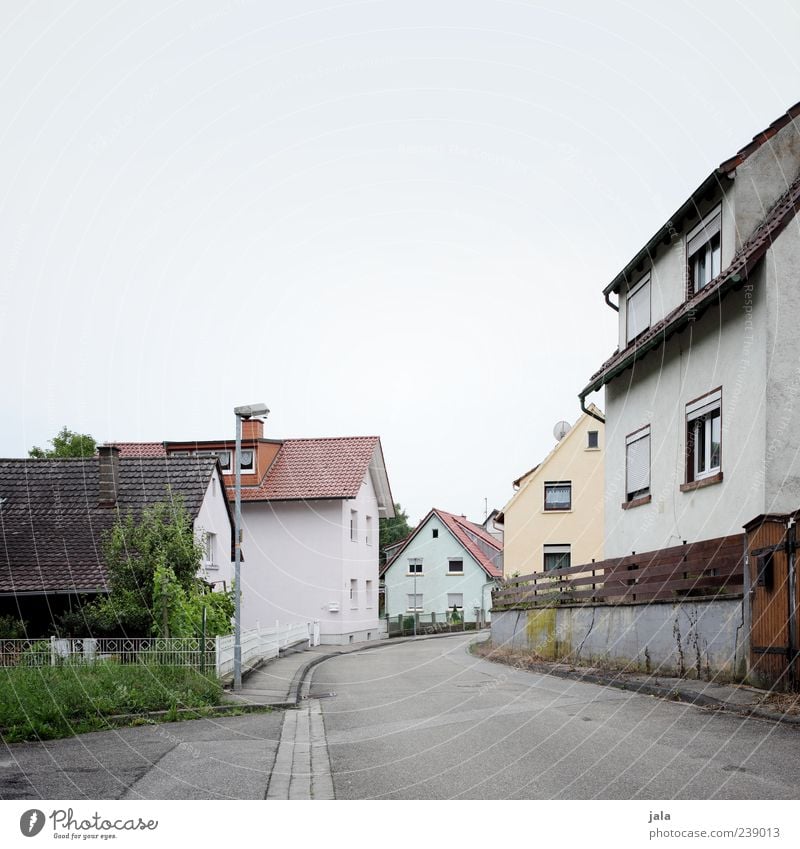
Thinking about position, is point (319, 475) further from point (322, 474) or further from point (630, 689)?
point (630, 689)

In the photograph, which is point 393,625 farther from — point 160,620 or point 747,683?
point 747,683

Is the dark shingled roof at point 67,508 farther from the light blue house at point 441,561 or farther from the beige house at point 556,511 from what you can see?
the beige house at point 556,511

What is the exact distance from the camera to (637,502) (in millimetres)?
18641

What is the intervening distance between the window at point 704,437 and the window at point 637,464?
1.93 metres

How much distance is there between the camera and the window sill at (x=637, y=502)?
18.0 m

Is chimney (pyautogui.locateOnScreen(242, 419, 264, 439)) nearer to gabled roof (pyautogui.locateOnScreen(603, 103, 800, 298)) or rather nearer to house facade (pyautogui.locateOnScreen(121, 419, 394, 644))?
house facade (pyautogui.locateOnScreen(121, 419, 394, 644))

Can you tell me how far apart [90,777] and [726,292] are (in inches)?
433

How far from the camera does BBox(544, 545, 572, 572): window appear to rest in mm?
38469

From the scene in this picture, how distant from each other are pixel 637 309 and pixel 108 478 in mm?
14000

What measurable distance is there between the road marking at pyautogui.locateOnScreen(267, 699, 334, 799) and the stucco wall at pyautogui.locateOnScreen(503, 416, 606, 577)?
27253mm

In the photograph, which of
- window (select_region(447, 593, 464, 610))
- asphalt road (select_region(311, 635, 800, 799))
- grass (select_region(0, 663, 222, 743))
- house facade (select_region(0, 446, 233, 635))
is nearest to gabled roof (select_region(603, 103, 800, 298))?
asphalt road (select_region(311, 635, 800, 799))

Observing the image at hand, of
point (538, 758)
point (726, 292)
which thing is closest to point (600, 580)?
point (726, 292)

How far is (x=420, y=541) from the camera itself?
58.9ft

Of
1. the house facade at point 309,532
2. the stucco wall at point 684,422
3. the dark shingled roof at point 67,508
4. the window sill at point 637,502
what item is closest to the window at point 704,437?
the stucco wall at point 684,422
